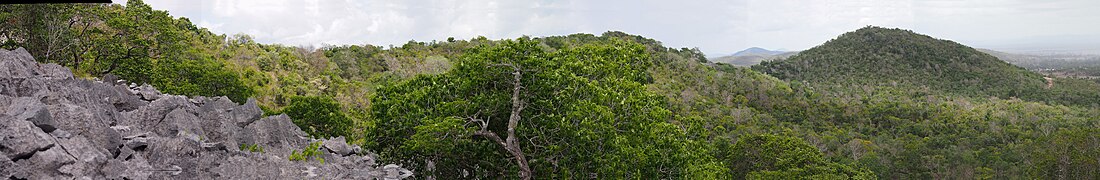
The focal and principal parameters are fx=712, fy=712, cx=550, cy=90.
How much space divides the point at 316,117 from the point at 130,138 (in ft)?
42.4

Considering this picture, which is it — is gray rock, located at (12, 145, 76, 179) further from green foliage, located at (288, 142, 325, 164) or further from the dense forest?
green foliage, located at (288, 142, 325, 164)

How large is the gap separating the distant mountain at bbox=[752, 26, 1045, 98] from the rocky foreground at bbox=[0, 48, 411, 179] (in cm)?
8970

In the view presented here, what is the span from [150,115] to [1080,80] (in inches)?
4861

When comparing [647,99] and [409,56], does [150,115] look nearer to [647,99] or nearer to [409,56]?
[647,99]

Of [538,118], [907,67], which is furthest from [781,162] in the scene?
[907,67]

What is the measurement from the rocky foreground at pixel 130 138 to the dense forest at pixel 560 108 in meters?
2.99

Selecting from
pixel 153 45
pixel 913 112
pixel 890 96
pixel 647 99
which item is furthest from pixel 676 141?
pixel 890 96

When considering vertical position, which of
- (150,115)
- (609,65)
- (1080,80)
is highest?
(609,65)

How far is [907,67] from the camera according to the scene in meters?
102

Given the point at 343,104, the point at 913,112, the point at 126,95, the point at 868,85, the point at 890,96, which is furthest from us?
the point at 868,85

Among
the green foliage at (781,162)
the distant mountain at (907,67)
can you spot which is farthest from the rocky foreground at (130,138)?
the distant mountain at (907,67)

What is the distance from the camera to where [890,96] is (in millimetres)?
Answer: 82312

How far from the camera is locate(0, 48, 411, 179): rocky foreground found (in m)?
11.8

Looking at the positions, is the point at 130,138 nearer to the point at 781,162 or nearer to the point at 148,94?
the point at 148,94
